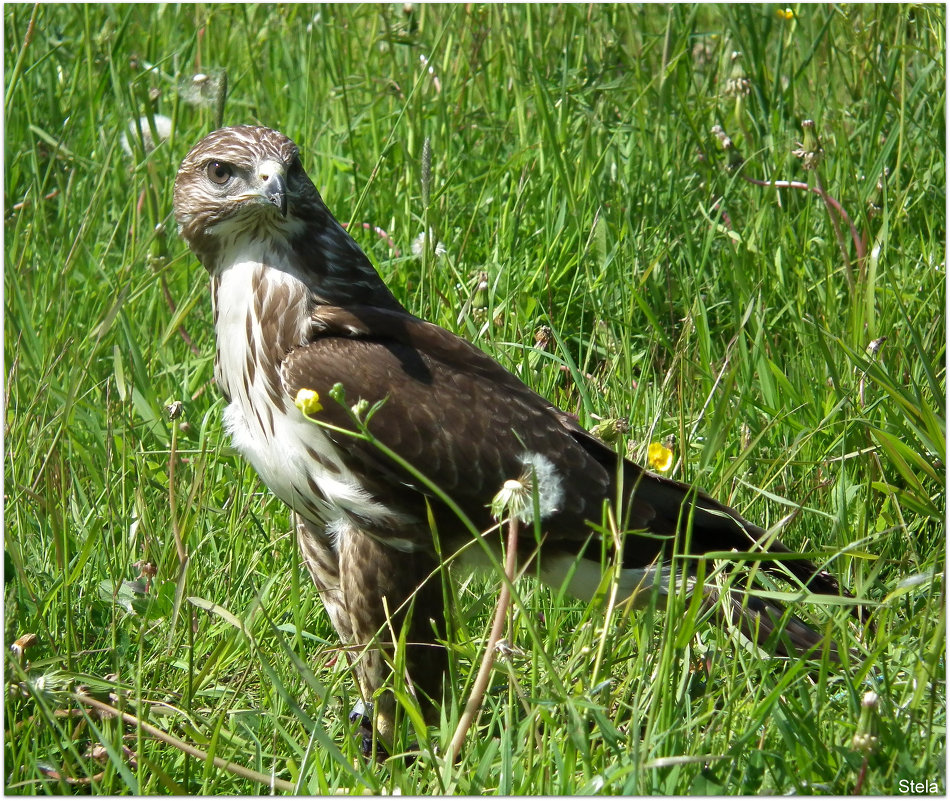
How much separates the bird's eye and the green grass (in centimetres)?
38

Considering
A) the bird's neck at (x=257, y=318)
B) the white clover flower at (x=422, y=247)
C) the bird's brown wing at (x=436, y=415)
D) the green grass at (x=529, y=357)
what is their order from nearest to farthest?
the green grass at (x=529, y=357), the bird's brown wing at (x=436, y=415), the bird's neck at (x=257, y=318), the white clover flower at (x=422, y=247)

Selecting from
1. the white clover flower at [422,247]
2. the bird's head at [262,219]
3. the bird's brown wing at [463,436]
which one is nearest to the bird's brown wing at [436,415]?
the bird's brown wing at [463,436]

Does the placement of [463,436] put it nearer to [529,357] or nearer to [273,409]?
[273,409]

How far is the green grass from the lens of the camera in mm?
2547

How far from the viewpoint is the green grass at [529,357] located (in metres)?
2.55

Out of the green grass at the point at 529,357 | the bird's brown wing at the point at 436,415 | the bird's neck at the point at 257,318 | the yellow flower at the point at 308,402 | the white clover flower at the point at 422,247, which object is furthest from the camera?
the white clover flower at the point at 422,247

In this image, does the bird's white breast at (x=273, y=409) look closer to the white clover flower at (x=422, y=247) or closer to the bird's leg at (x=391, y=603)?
the bird's leg at (x=391, y=603)

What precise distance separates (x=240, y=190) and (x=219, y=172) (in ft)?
0.37

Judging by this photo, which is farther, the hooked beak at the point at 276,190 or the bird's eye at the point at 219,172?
the bird's eye at the point at 219,172

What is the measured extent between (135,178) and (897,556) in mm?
3271

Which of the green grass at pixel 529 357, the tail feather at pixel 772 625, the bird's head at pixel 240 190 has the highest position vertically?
the bird's head at pixel 240 190

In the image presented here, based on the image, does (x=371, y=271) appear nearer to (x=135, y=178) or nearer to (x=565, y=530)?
(x=565, y=530)

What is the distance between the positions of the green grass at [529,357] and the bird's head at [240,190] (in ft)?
0.87

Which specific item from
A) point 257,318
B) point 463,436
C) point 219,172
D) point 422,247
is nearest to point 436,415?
point 463,436
